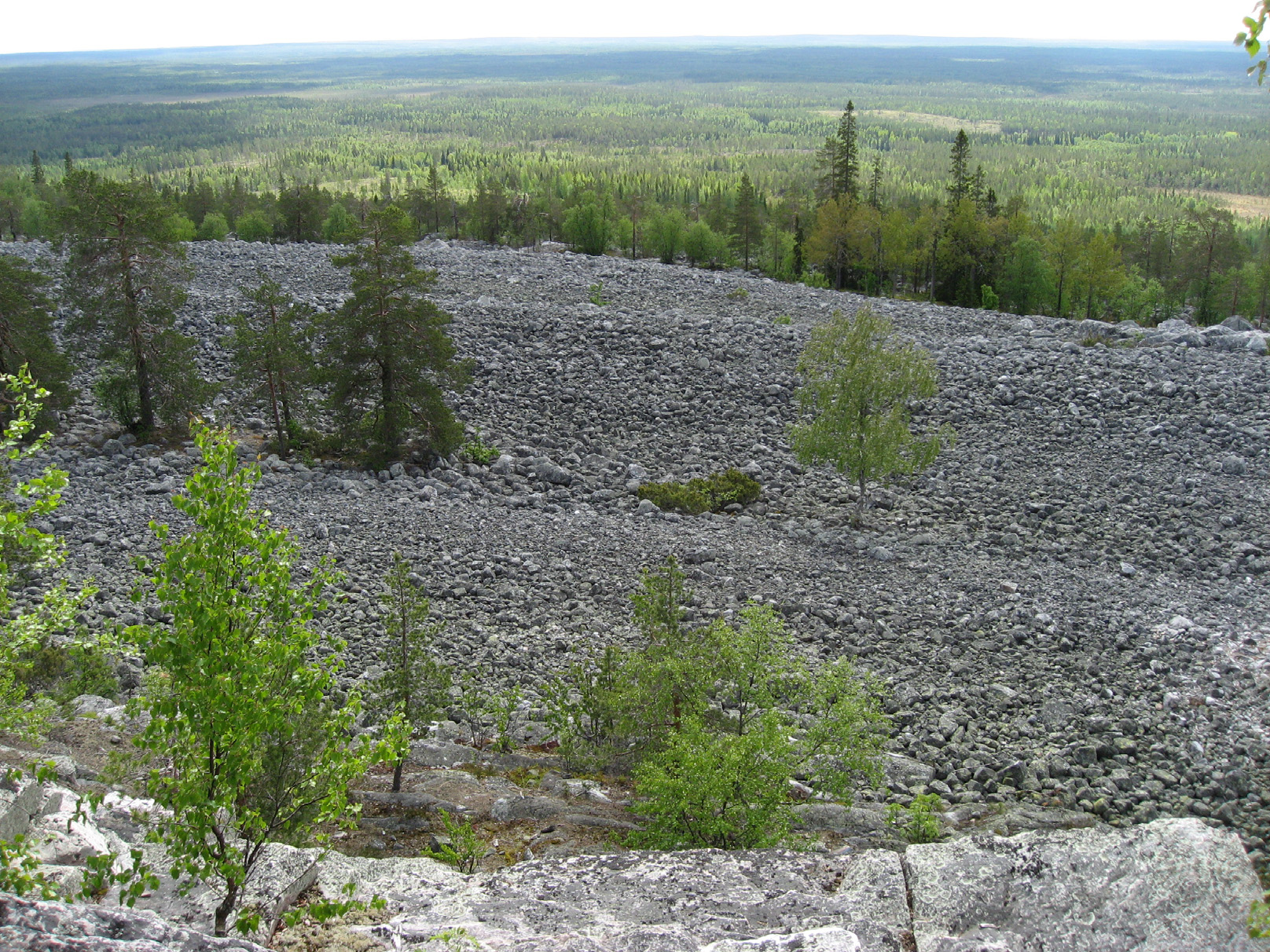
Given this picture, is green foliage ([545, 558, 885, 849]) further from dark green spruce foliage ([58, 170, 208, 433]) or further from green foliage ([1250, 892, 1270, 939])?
dark green spruce foliage ([58, 170, 208, 433])

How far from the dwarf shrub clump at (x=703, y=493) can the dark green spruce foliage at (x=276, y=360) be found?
32.1 feet

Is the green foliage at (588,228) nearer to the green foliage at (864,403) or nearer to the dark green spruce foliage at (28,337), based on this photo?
the dark green spruce foliage at (28,337)

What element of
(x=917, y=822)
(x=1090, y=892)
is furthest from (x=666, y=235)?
(x=1090, y=892)

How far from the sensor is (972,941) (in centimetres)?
696

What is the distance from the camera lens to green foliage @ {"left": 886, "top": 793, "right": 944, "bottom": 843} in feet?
32.2

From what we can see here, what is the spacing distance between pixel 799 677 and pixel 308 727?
545 cm

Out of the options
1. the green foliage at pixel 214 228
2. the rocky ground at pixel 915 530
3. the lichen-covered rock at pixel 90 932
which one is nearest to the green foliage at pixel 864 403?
the rocky ground at pixel 915 530

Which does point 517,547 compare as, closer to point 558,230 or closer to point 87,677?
point 87,677

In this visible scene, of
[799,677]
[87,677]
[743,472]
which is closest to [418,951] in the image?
[799,677]

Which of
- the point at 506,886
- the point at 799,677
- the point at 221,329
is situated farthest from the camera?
the point at 221,329

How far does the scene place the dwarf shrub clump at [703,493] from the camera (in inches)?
883

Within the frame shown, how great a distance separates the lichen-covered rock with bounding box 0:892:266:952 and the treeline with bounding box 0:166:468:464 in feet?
60.1

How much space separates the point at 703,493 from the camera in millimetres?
22719

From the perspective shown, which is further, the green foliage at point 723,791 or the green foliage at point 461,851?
the green foliage at point 461,851
